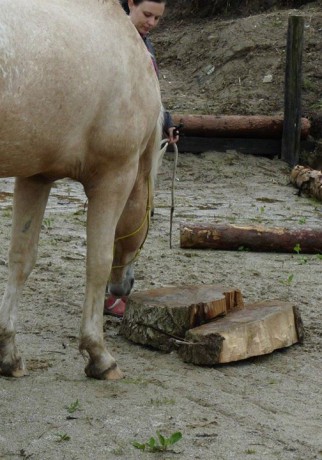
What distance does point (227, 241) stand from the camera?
7.61m

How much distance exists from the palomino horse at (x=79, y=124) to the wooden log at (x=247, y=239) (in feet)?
8.01

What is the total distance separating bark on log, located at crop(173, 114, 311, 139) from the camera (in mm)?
12117

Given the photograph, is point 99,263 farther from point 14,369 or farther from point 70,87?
point 70,87

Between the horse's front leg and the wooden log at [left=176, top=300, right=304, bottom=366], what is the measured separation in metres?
0.45

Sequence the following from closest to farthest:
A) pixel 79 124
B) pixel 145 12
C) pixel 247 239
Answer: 1. pixel 79 124
2. pixel 145 12
3. pixel 247 239

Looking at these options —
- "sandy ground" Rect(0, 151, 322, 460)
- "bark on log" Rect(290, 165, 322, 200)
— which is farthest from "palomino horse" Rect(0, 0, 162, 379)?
"bark on log" Rect(290, 165, 322, 200)

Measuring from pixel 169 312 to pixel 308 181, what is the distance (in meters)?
5.73

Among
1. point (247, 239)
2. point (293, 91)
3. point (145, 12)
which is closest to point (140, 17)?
point (145, 12)

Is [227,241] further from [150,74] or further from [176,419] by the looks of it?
[176,419]

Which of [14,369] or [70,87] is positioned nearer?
[70,87]

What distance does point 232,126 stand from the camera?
479 inches

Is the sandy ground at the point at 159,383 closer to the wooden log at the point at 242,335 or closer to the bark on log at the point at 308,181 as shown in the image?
the wooden log at the point at 242,335

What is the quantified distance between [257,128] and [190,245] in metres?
4.97

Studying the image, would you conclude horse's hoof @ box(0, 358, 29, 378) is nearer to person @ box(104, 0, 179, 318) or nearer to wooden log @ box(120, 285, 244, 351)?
wooden log @ box(120, 285, 244, 351)
